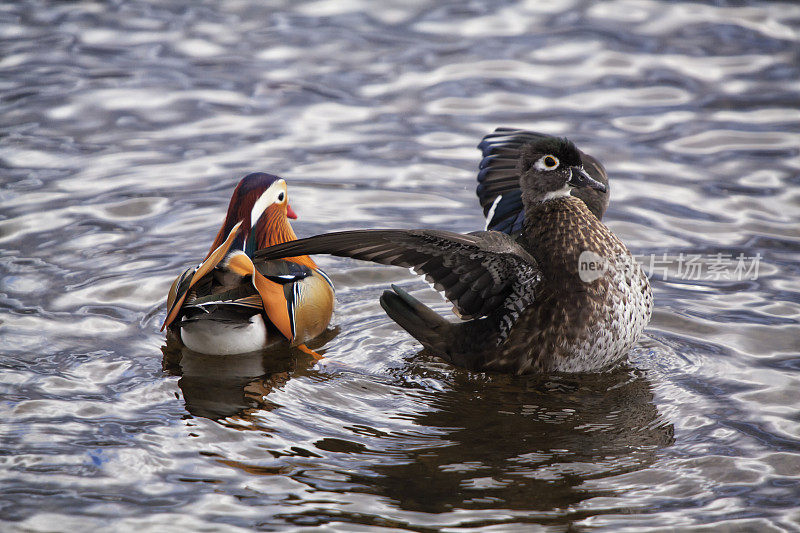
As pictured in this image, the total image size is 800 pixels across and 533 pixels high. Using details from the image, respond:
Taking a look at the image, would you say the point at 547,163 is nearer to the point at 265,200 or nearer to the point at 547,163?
the point at 547,163

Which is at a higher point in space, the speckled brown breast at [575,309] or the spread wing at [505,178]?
the spread wing at [505,178]

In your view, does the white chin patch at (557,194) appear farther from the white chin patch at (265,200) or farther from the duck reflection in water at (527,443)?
the white chin patch at (265,200)

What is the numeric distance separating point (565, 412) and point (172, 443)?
176 centimetres

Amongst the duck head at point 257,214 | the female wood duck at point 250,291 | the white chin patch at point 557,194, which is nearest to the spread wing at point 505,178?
the white chin patch at point 557,194

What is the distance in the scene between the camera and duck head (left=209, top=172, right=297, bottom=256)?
5211mm

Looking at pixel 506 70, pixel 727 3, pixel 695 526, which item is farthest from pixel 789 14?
pixel 695 526

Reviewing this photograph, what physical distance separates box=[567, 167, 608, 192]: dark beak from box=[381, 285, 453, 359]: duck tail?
0.96 metres

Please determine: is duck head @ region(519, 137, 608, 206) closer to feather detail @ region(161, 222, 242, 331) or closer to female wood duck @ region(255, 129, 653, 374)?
female wood duck @ region(255, 129, 653, 374)

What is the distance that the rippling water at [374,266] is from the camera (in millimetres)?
3791

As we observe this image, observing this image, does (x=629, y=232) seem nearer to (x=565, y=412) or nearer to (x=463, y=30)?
(x=565, y=412)

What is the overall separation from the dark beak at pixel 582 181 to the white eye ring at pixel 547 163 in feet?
0.30

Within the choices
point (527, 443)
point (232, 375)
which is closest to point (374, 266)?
point (232, 375)

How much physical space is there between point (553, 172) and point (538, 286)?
0.63m

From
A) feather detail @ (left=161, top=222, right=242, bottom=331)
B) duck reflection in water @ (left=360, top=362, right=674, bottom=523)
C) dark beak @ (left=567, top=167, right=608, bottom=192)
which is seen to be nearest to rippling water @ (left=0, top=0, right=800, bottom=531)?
duck reflection in water @ (left=360, top=362, right=674, bottom=523)
